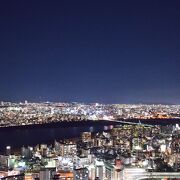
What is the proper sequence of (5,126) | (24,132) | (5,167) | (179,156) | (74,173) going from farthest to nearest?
(5,126) → (24,132) → (179,156) → (5,167) → (74,173)

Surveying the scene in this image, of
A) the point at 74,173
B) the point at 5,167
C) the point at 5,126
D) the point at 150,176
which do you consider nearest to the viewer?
the point at 74,173

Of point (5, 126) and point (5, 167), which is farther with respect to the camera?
point (5, 126)

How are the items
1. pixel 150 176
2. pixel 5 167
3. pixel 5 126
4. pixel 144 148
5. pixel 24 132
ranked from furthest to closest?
pixel 5 126, pixel 24 132, pixel 144 148, pixel 5 167, pixel 150 176

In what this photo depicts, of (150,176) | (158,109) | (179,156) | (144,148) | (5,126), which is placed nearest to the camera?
(150,176)

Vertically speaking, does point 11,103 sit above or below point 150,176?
above

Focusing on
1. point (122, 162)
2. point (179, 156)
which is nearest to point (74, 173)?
point (122, 162)

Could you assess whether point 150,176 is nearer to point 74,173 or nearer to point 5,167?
point 74,173

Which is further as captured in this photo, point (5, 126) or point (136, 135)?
point (5, 126)

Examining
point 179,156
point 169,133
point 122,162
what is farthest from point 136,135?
point 122,162

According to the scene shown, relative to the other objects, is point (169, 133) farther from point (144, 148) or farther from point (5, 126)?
point (5, 126)
